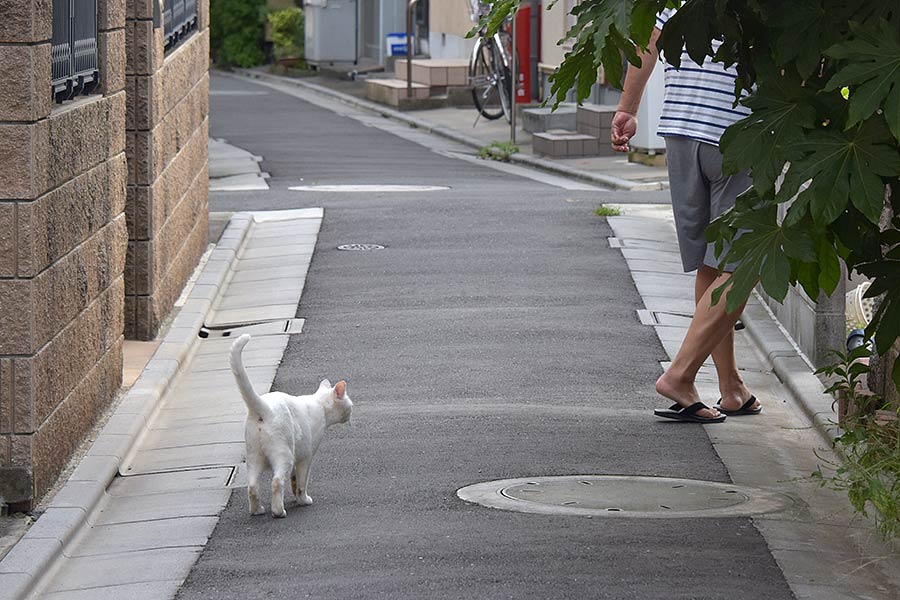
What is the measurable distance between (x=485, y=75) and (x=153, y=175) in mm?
20487

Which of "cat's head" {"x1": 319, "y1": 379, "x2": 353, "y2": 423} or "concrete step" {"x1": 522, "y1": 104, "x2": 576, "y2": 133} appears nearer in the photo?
"cat's head" {"x1": 319, "y1": 379, "x2": 353, "y2": 423}

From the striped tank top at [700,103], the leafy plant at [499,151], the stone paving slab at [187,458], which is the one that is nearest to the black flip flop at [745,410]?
the striped tank top at [700,103]

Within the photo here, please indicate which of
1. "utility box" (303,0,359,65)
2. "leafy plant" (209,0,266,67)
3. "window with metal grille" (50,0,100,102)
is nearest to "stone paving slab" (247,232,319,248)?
"window with metal grille" (50,0,100,102)

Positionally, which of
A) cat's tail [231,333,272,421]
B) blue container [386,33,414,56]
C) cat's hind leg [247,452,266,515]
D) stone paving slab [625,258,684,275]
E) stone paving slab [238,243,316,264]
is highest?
blue container [386,33,414,56]

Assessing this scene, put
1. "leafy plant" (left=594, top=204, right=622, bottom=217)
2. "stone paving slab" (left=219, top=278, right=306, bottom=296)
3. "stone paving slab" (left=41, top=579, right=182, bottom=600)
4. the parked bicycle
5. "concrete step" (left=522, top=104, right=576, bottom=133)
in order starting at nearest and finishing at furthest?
"stone paving slab" (left=41, top=579, right=182, bottom=600) < "stone paving slab" (left=219, top=278, right=306, bottom=296) < "leafy plant" (left=594, top=204, right=622, bottom=217) < "concrete step" (left=522, top=104, right=576, bottom=133) < the parked bicycle

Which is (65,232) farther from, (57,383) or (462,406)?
(462,406)

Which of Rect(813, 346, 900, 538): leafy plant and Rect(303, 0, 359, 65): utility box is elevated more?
Rect(303, 0, 359, 65): utility box

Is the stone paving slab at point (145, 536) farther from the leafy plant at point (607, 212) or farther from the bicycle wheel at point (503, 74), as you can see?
the bicycle wheel at point (503, 74)

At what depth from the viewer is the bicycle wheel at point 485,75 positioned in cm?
2939

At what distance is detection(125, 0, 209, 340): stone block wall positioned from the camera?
10016 mm

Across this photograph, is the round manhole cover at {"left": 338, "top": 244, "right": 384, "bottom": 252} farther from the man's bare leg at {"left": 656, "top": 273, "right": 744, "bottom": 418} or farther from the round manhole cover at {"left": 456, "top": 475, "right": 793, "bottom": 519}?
the round manhole cover at {"left": 456, "top": 475, "right": 793, "bottom": 519}

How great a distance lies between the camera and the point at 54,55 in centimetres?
725

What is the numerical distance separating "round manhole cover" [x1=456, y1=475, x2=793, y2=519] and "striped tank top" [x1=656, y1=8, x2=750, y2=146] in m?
1.85

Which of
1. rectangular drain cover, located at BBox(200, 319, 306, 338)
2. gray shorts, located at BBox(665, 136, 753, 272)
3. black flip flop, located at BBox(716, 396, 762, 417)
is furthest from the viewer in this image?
rectangular drain cover, located at BBox(200, 319, 306, 338)
